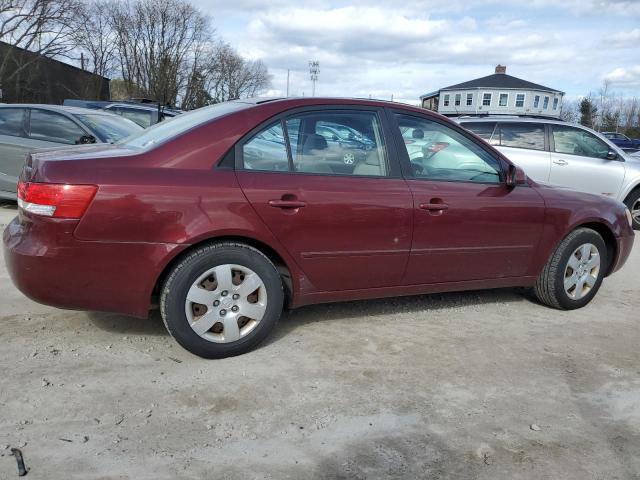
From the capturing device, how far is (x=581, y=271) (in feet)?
15.1

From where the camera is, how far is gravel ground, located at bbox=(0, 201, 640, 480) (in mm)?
2477

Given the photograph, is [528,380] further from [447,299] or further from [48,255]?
[48,255]

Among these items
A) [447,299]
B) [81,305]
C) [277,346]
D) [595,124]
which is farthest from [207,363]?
[595,124]

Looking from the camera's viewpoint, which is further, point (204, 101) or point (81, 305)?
point (204, 101)

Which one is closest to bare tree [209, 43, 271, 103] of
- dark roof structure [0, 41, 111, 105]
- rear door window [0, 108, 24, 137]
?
dark roof structure [0, 41, 111, 105]

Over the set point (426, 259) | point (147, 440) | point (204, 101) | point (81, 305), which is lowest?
point (147, 440)

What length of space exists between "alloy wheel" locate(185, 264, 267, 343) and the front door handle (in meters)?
1.23

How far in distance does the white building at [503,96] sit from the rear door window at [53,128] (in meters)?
64.1

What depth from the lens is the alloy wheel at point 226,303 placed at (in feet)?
10.7

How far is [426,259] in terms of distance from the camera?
3906mm

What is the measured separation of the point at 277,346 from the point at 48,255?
1497 millimetres

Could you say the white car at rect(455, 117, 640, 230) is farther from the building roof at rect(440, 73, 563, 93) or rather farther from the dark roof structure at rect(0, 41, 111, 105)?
the building roof at rect(440, 73, 563, 93)

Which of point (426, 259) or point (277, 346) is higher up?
point (426, 259)

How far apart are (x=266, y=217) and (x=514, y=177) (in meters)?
1.95
